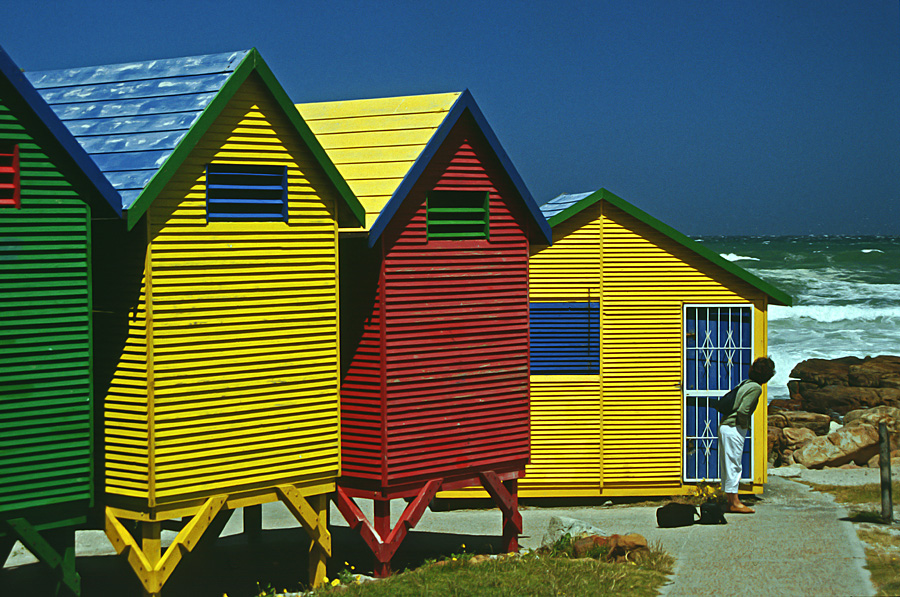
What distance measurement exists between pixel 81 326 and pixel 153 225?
130 cm

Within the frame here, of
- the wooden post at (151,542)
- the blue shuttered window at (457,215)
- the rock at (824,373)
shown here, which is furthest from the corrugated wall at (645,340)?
the rock at (824,373)

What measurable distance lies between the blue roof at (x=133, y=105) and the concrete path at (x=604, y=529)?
5.40 metres

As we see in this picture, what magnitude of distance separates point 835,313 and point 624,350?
4706 cm

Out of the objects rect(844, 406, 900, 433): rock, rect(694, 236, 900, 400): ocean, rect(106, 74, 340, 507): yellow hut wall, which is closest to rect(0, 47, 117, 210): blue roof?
rect(106, 74, 340, 507): yellow hut wall

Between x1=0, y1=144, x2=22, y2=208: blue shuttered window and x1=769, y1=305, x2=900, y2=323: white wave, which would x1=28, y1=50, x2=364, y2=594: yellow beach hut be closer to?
x1=0, y1=144, x2=22, y2=208: blue shuttered window

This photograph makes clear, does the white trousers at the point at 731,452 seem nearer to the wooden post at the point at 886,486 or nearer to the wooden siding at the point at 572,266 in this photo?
the wooden post at the point at 886,486

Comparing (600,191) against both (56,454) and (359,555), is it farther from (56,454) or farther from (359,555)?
(56,454)

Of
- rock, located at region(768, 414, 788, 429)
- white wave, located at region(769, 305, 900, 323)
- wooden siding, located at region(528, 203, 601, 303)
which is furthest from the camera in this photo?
white wave, located at region(769, 305, 900, 323)

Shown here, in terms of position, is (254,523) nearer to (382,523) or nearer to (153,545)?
(382,523)

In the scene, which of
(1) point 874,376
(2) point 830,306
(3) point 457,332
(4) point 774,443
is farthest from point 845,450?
(2) point 830,306

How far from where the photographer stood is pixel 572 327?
738 inches

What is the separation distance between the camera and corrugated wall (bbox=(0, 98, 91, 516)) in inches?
441

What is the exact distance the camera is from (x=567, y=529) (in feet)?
50.5

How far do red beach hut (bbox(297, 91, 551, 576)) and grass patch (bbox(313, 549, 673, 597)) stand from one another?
2.44ft
